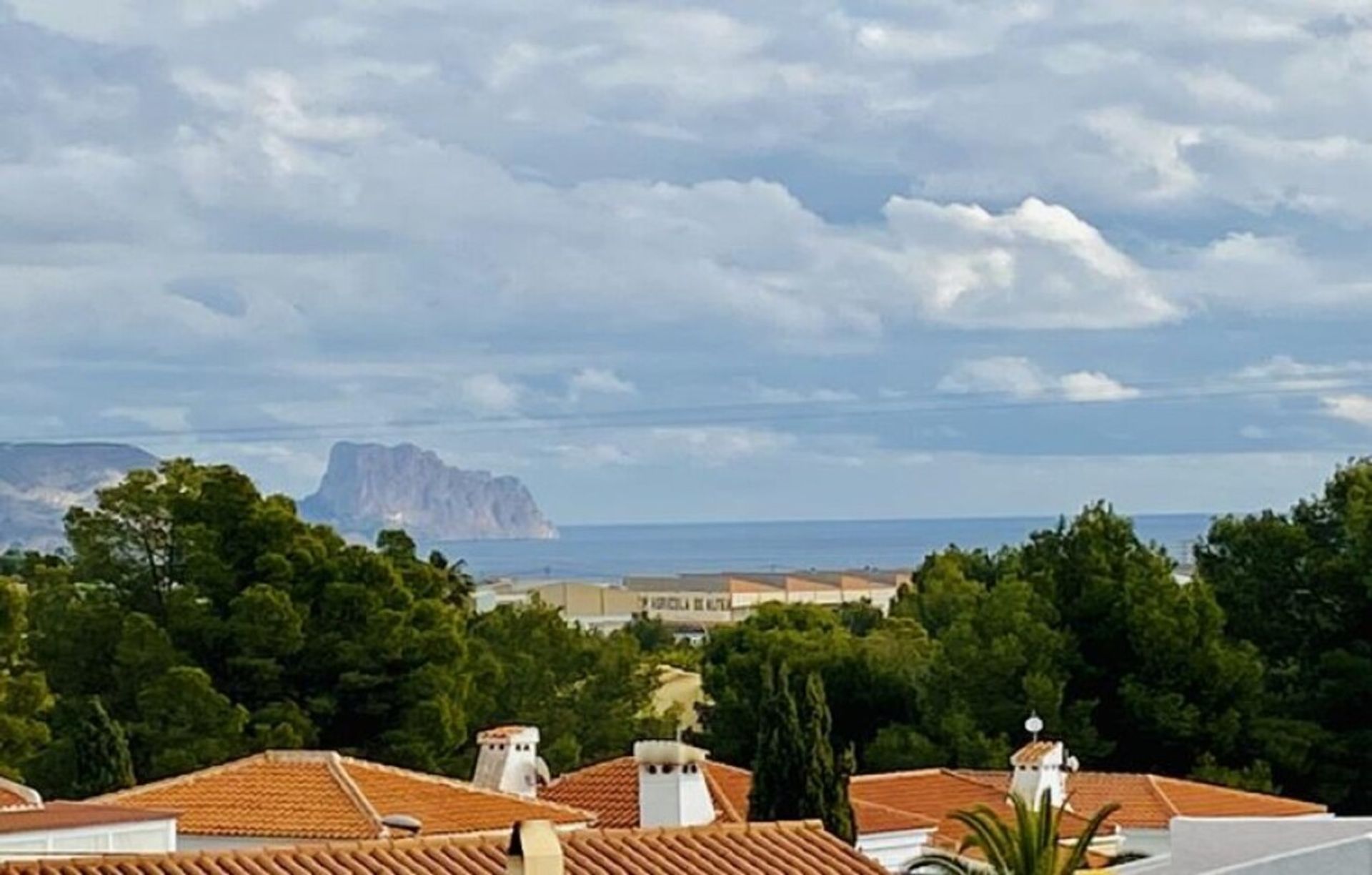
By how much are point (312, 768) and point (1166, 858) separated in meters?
10.7

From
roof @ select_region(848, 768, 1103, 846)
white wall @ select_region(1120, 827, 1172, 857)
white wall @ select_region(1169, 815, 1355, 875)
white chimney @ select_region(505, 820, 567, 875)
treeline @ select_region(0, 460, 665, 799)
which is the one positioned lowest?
white wall @ select_region(1120, 827, 1172, 857)

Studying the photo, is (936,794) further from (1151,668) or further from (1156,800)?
(1151,668)

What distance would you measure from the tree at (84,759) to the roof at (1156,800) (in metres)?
13.8

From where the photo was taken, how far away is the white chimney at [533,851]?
12.8 meters

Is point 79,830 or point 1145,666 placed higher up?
point 1145,666

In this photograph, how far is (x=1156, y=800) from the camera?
37.8 metres

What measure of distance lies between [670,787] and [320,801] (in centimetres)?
418

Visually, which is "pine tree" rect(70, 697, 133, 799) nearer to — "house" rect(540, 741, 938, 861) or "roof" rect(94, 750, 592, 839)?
"house" rect(540, 741, 938, 861)

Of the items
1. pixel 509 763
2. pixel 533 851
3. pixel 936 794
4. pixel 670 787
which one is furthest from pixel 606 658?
pixel 533 851

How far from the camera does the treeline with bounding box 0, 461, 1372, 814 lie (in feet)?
148

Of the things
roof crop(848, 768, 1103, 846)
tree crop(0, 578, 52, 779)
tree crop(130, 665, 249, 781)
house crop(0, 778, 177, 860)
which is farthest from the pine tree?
house crop(0, 778, 177, 860)

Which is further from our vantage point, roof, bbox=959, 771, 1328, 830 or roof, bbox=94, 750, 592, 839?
roof, bbox=959, 771, 1328, 830

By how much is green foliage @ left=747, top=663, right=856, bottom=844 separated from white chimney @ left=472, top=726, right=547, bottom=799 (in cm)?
359

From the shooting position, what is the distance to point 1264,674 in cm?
5109
